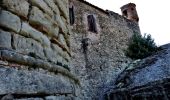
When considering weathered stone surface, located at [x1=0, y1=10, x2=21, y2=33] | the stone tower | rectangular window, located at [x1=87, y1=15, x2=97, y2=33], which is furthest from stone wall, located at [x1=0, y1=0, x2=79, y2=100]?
the stone tower

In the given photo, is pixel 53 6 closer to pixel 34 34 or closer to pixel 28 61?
pixel 34 34

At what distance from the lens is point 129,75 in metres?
10.1

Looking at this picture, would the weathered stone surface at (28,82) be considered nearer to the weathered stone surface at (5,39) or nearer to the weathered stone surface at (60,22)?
the weathered stone surface at (5,39)

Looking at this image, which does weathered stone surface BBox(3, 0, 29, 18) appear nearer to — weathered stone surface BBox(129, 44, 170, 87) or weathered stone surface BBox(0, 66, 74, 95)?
weathered stone surface BBox(0, 66, 74, 95)

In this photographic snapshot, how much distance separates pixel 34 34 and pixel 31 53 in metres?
0.19

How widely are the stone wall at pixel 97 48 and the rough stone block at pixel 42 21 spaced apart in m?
8.74

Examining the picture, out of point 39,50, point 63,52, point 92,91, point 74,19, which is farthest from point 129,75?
point 39,50

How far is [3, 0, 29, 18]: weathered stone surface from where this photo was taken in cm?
170

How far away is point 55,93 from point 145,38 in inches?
585

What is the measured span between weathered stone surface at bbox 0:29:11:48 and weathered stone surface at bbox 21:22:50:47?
164 millimetres

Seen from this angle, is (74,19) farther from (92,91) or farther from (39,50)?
(39,50)

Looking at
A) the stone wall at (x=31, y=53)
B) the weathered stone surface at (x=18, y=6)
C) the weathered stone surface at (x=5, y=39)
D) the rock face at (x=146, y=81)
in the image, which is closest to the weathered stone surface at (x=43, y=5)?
the stone wall at (x=31, y=53)

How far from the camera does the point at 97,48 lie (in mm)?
14000

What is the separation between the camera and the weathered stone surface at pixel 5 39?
158 centimetres
